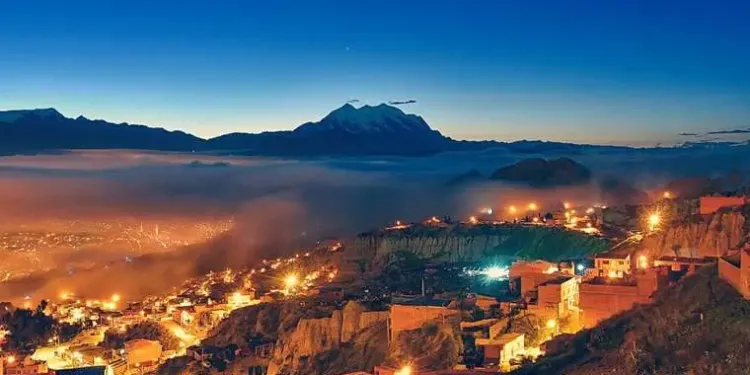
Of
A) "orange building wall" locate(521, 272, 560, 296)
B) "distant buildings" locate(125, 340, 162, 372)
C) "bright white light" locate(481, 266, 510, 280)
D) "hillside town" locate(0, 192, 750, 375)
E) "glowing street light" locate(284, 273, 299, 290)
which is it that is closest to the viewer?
"hillside town" locate(0, 192, 750, 375)

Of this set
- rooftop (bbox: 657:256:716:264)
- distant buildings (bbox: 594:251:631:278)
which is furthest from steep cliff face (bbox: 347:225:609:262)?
rooftop (bbox: 657:256:716:264)

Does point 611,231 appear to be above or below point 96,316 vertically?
above

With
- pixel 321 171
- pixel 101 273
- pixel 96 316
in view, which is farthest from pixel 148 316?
pixel 321 171

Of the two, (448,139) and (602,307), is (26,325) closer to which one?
(602,307)

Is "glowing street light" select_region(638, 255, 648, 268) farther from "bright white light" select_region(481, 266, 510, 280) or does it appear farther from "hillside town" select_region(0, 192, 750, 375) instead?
"bright white light" select_region(481, 266, 510, 280)

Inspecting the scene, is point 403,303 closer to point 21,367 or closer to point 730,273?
point 730,273

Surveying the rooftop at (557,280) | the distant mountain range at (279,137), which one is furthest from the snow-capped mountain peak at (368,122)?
the rooftop at (557,280)
